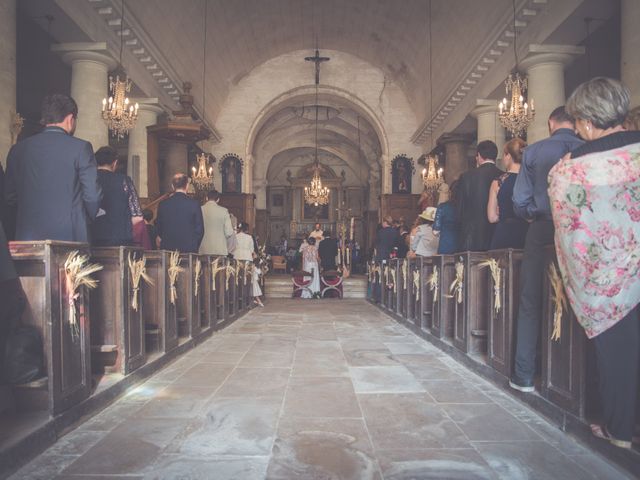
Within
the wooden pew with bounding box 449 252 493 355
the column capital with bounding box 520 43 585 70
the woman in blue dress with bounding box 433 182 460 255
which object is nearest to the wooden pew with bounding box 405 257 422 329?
the woman in blue dress with bounding box 433 182 460 255

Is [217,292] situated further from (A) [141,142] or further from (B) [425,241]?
(A) [141,142]

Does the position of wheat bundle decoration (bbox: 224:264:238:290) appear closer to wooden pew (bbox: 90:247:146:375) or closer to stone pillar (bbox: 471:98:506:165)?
wooden pew (bbox: 90:247:146:375)

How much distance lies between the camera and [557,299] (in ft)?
9.31

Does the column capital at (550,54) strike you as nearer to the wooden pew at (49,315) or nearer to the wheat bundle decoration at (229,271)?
the wheat bundle decoration at (229,271)

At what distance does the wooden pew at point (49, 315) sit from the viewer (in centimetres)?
273

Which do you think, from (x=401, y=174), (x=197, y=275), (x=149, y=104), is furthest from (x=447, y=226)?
(x=401, y=174)

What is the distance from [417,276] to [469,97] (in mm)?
8496

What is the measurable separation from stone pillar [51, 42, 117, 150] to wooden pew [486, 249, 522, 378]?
7724mm

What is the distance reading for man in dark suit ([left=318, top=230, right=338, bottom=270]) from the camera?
1315 cm

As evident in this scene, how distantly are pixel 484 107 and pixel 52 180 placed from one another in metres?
11.3

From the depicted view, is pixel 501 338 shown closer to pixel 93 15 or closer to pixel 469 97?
pixel 93 15

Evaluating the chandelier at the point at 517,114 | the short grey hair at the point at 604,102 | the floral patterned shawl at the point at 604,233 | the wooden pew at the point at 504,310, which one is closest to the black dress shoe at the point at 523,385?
the wooden pew at the point at 504,310

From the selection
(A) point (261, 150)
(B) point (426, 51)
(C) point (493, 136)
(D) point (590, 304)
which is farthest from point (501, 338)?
(A) point (261, 150)

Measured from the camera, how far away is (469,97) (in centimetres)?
1388
